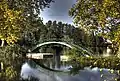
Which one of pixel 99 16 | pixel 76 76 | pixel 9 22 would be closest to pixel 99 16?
pixel 99 16

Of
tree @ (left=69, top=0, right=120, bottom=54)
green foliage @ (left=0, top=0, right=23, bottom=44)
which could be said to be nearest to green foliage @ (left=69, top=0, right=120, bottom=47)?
tree @ (left=69, top=0, right=120, bottom=54)

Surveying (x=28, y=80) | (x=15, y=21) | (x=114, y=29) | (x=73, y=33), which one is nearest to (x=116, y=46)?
(x=114, y=29)

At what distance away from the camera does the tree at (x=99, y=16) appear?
10.9 meters

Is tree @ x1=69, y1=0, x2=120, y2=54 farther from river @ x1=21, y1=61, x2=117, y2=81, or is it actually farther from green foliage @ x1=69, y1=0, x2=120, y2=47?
river @ x1=21, y1=61, x2=117, y2=81

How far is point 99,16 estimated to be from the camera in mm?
11383

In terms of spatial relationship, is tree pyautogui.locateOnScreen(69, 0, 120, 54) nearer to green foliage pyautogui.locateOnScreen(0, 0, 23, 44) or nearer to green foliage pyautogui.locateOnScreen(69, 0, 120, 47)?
green foliage pyautogui.locateOnScreen(69, 0, 120, 47)

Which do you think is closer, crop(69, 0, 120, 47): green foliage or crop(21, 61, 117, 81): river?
crop(69, 0, 120, 47): green foliage

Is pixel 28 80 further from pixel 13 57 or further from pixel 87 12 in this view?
pixel 13 57

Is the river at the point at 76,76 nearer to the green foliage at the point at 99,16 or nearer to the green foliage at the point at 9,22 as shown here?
the green foliage at the point at 99,16

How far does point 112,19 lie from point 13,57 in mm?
22852

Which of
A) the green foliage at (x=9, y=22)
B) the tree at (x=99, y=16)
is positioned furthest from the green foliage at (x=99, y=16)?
the green foliage at (x=9, y=22)

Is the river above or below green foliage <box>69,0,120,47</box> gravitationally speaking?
below

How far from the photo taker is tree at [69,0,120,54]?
10.9 m

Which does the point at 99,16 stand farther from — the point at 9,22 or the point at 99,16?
the point at 9,22
